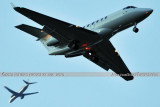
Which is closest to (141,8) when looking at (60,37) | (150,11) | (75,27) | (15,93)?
(150,11)

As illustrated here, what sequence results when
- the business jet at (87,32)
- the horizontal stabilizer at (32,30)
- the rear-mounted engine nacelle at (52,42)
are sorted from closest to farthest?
the business jet at (87,32) → the rear-mounted engine nacelle at (52,42) → the horizontal stabilizer at (32,30)

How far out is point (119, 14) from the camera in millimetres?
36406

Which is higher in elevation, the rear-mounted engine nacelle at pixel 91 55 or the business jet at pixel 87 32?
the business jet at pixel 87 32

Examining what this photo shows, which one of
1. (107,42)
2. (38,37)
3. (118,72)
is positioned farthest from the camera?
(118,72)

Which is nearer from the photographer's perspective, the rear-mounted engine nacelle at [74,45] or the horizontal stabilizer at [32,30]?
the rear-mounted engine nacelle at [74,45]

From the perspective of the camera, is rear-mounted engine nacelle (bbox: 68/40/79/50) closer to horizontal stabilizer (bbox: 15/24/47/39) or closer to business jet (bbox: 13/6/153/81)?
business jet (bbox: 13/6/153/81)

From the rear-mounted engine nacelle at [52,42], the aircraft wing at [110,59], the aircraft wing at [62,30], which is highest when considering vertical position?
the aircraft wing at [62,30]

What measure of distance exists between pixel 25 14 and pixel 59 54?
30.1 ft

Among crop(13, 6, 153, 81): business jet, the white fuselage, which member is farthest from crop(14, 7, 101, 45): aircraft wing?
the white fuselage

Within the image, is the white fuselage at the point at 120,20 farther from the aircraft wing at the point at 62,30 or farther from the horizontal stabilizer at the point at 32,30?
the horizontal stabilizer at the point at 32,30

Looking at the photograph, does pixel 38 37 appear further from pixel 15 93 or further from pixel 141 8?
pixel 15 93

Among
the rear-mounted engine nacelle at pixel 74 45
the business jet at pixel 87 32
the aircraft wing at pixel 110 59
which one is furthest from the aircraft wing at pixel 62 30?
the aircraft wing at pixel 110 59

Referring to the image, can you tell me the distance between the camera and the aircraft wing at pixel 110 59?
40062 millimetres

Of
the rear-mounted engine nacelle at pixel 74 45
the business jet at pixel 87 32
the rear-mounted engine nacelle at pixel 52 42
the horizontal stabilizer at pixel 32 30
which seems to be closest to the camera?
the business jet at pixel 87 32
